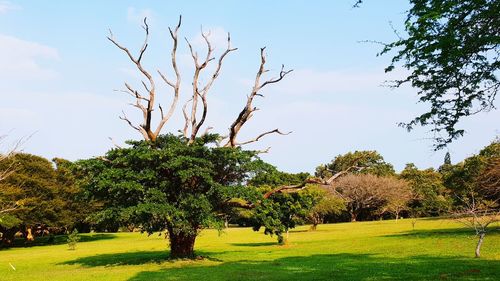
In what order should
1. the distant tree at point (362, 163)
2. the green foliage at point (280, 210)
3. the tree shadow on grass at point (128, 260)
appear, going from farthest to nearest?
the distant tree at point (362, 163) < the tree shadow on grass at point (128, 260) < the green foliage at point (280, 210)

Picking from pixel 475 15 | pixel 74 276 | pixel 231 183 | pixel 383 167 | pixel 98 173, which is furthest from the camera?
pixel 383 167

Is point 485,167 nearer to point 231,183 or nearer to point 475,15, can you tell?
point 231,183

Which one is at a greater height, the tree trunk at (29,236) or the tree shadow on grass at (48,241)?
the tree trunk at (29,236)

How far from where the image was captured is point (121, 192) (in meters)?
27.1

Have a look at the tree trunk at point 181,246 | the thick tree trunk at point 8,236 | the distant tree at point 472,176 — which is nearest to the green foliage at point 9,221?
the thick tree trunk at point 8,236

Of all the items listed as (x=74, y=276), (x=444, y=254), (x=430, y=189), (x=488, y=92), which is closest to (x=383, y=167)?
(x=430, y=189)

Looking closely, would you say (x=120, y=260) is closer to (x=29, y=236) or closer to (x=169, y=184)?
(x=169, y=184)

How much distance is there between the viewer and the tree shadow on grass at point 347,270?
731 inches

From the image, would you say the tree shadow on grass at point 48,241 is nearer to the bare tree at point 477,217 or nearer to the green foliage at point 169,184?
the green foliage at point 169,184

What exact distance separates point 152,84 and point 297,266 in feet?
51.9

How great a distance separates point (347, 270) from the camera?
21.5 meters


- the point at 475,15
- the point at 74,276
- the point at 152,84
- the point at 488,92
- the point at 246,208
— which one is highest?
the point at 152,84

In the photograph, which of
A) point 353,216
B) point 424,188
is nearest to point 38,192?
point 353,216

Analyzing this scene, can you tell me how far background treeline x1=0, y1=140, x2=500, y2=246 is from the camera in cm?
3027
